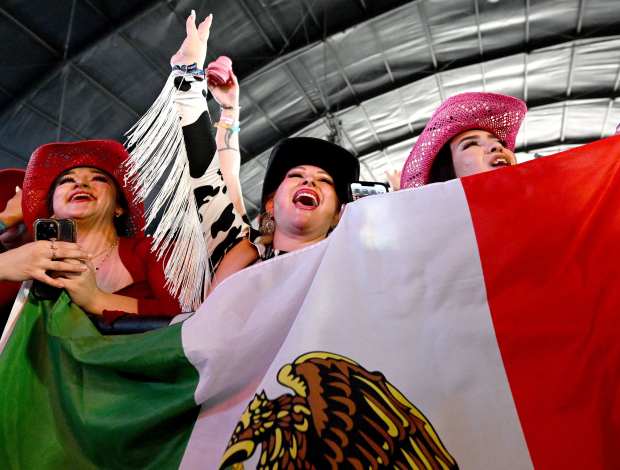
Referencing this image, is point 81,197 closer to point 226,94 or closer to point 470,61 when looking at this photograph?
point 226,94

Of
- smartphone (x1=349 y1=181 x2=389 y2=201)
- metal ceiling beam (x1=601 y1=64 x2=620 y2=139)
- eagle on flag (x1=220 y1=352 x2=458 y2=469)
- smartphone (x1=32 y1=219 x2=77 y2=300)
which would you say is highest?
metal ceiling beam (x1=601 y1=64 x2=620 y2=139)

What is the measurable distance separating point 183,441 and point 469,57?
848 cm

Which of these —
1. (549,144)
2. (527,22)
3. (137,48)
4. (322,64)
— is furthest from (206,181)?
(549,144)

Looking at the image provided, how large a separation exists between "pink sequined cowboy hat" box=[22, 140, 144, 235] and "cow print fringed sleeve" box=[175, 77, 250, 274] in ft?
0.83

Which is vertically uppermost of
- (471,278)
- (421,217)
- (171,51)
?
(171,51)

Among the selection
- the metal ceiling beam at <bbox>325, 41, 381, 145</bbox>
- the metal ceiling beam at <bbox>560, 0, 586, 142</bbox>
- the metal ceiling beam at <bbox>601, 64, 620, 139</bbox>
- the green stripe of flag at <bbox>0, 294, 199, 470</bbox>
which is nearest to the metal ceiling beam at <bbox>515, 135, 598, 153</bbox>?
the metal ceiling beam at <bbox>560, 0, 586, 142</bbox>

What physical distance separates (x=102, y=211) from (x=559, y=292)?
143 centimetres

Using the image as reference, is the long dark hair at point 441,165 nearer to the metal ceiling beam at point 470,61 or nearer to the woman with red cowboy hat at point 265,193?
the woman with red cowboy hat at point 265,193

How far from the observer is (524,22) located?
7820mm

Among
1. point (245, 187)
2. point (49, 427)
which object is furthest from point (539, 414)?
point (245, 187)

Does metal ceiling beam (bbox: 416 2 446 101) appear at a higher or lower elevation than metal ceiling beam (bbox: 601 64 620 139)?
lower

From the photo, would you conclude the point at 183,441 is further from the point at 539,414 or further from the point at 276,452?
the point at 539,414

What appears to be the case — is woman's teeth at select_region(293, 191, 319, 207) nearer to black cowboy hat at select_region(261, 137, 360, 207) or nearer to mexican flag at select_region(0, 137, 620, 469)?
black cowboy hat at select_region(261, 137, 360, 207)

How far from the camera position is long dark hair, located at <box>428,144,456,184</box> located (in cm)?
196
